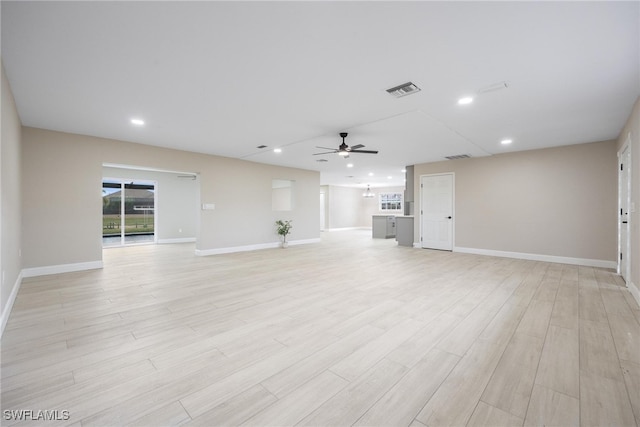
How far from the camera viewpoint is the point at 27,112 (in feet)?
12.9

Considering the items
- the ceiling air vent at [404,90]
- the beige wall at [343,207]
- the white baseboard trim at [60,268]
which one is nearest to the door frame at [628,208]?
the ceiling air vent at [404,90]

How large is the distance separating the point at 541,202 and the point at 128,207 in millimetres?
11705

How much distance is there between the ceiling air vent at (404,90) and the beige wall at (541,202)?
486 cm

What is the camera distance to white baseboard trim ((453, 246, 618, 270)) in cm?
545

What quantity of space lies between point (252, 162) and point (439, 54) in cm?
622

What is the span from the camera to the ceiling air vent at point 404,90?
10.3ft

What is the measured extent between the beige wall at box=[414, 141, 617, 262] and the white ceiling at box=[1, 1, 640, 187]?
115 centimetres

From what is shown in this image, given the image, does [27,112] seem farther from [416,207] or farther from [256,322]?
[416,207]

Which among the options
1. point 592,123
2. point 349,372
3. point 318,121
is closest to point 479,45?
point 318,121

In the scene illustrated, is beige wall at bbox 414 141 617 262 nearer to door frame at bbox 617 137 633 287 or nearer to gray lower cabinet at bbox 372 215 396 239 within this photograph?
door frame at bbox 617 137 633 287

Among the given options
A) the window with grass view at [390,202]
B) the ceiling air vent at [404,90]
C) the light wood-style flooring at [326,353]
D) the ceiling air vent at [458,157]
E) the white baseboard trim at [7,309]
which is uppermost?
the ceiling air vent at [404,90]

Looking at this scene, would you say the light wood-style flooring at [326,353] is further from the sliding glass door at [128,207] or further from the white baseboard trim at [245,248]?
the sliding glass door at [128,207]

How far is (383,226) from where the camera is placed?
10.9 meters

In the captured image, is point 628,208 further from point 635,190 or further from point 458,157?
point 458,157
